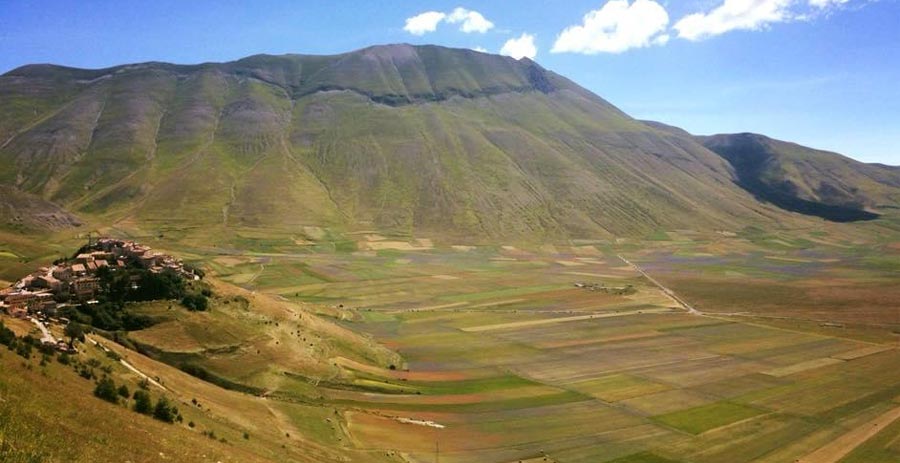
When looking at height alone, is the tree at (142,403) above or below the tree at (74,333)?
below

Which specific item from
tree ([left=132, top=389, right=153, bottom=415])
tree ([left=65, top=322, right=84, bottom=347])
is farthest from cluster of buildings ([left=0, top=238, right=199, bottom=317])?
tree ([left=132, top=389, right=153, bottom=415])

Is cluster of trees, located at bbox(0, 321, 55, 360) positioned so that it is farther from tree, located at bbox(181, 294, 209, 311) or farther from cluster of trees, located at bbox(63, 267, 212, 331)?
tree, located at bbox(181, 294, 209, 311)

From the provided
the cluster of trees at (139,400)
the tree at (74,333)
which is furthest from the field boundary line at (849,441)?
the tree at (74,333)

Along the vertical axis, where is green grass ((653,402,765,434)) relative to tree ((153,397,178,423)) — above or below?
below

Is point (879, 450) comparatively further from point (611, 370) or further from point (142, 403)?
point (142, 403)

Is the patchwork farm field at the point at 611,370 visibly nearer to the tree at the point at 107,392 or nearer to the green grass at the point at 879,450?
the green grass at the point at 879,450

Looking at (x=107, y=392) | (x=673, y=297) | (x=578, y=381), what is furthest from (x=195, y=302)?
(x=673, y=297)
